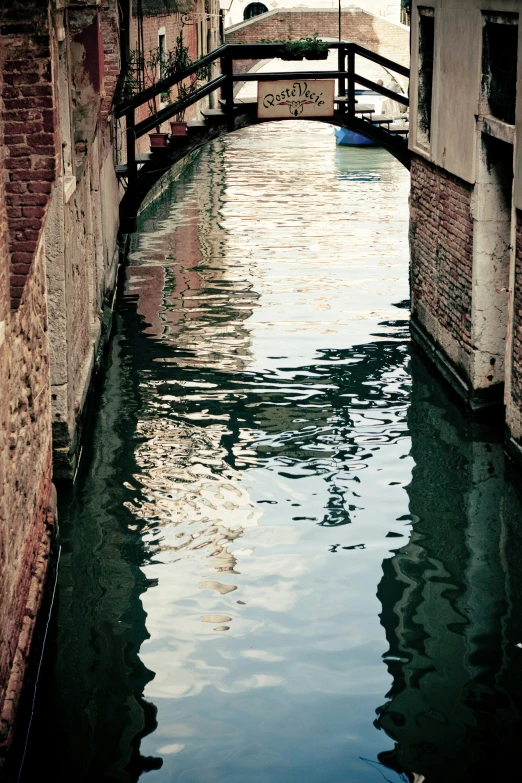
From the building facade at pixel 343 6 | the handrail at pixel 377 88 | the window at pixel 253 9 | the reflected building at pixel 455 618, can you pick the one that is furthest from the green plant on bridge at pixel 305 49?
the window at pixel 253 9

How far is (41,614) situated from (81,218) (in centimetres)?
443

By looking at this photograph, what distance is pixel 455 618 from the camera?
20.4ft

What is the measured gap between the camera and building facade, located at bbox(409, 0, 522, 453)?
8.31m

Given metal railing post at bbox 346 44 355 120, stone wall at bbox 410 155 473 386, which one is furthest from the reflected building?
metal railing post at bbox 346 44 355 120

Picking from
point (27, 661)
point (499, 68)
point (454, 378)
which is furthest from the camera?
point (454, 378)

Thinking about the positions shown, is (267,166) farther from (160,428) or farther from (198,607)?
(198,607)

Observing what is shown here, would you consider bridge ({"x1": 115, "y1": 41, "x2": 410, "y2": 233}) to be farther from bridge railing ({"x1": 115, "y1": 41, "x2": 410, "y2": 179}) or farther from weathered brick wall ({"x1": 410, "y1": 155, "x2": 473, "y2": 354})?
weathered brick wall ({"x1": 410, "y1": 155, "x2": 473, "y2": 354})

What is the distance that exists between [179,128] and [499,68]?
22.1ft

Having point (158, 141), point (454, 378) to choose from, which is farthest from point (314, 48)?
point (454, 378)

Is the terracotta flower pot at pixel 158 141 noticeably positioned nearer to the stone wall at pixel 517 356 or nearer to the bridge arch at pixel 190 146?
the bridge arch at pixel 190 146

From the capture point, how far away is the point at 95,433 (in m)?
9.16

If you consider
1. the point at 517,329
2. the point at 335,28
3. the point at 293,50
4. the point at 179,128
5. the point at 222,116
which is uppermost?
the point at 335,28

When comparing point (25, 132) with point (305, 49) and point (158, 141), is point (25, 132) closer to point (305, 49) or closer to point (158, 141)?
point (305, 49)

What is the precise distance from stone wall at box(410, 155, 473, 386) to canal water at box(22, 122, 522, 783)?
0.42 metres
